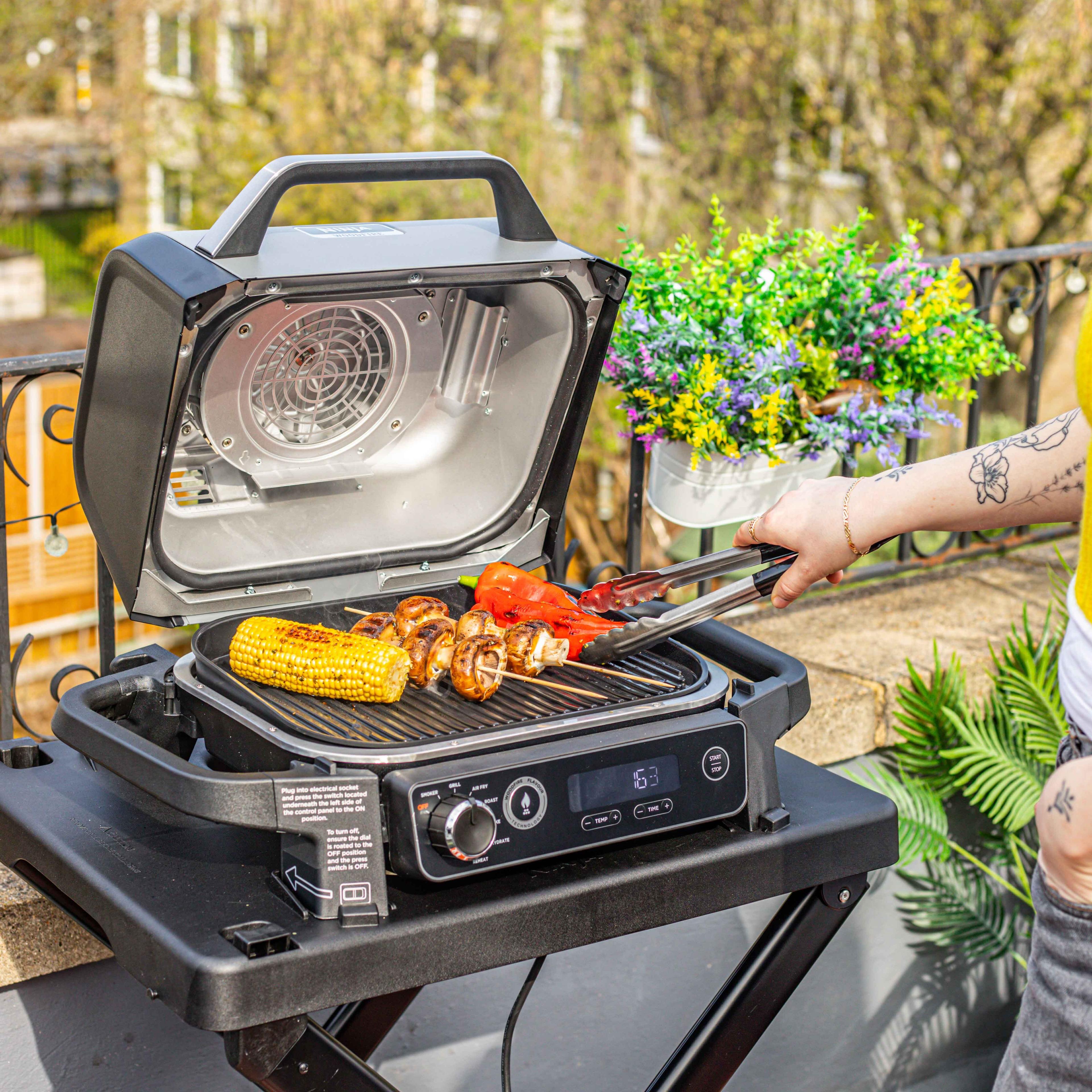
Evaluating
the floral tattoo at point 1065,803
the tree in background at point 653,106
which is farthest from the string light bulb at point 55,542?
the tree in background at point 653,106

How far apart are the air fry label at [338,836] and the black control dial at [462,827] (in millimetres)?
61

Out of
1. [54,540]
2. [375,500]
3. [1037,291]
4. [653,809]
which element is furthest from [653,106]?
[653,809]

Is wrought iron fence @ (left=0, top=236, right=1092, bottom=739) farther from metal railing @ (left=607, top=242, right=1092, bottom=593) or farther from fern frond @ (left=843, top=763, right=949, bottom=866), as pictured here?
fern frond @ (left=843, top=763, right=949, bottom=866)

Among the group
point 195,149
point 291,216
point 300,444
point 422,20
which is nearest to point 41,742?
point 300,444

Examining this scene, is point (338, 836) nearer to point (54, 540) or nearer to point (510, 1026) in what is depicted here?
point (510, 1026)

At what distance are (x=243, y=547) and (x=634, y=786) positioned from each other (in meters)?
0.70

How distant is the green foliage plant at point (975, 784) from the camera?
8.47 feet

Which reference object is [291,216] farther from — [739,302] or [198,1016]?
[198,1016]

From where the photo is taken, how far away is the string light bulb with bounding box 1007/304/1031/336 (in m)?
3.11

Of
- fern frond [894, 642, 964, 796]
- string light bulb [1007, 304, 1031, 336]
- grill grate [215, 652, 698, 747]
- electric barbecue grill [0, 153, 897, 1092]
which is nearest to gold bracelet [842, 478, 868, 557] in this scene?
electric barbecue grill [0, 153, 897, 1092]

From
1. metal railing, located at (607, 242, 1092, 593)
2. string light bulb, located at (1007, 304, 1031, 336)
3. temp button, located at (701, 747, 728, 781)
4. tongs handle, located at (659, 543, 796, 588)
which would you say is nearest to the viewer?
temp button, located at (701, 747, 728, 781)

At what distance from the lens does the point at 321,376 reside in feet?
5.69

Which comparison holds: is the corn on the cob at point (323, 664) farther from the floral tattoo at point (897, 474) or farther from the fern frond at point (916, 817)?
the fern frond at point (916, 817)

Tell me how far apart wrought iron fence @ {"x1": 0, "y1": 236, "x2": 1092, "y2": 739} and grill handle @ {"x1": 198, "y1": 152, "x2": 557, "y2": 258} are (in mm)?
531
